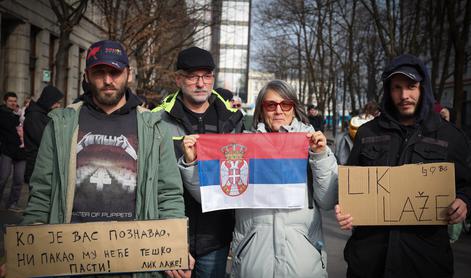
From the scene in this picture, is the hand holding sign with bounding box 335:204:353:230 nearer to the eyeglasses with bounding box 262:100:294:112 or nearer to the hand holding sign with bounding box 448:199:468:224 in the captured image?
the hand holding sign with bounding box 448:199:468:224

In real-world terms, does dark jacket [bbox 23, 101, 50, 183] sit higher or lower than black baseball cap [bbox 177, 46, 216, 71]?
lower

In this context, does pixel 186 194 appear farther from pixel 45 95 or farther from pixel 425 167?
pixel 45 95

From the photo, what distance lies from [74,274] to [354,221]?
5.40 feet

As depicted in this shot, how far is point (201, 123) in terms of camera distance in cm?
372

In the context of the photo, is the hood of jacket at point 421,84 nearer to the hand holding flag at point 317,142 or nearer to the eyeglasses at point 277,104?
the hand holding flag at point 317,142

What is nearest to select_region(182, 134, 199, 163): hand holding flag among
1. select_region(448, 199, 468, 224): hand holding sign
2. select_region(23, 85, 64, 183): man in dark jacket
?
select_region(448, 199, 468, 224): hand holding sign

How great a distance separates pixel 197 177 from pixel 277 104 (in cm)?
70

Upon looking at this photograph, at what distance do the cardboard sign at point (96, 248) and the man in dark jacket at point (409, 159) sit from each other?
102cm

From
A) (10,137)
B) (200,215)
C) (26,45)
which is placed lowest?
(200,215)

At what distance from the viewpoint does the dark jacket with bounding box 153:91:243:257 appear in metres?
3.52

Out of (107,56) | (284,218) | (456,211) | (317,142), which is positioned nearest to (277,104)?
(317,142)

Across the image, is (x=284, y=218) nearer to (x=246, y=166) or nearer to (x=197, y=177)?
(x=246, y=166)

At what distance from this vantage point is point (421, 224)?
123 inches

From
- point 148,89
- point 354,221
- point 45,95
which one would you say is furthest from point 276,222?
point 148,89
